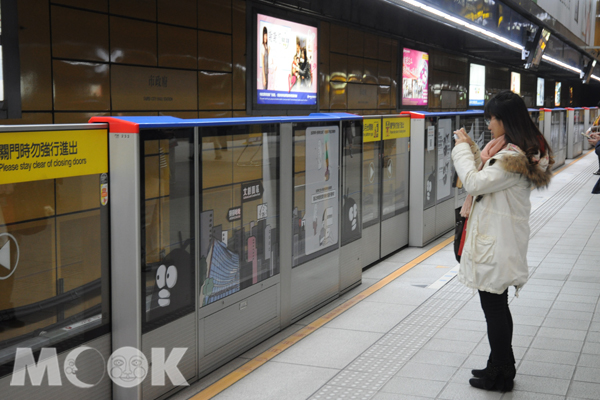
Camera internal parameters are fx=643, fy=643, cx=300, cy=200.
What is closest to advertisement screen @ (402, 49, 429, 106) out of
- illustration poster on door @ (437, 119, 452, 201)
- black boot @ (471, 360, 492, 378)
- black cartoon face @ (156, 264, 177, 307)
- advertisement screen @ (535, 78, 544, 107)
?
illustration poster on door @ (437, 119, 452, 201)

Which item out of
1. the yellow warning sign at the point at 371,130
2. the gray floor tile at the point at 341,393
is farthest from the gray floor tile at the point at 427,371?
the yellow warning sign at the point at 371,130

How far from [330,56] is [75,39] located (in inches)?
187

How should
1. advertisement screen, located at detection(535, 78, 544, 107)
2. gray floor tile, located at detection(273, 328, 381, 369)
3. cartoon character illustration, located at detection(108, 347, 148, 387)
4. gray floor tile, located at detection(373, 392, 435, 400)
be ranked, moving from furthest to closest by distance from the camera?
1. advertisement screen, located at detection(535, 78, 544, 107)
2. gray floor tile, located at detection(273, 328, 381, 369)
3. gray floor tile, located at detection(373, 392, 435, 400)
4. cartoon character illustration, located at detection(108, 347, 148, 387)

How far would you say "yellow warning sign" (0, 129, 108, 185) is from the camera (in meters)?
2.53

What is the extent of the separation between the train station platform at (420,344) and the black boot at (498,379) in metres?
0.04

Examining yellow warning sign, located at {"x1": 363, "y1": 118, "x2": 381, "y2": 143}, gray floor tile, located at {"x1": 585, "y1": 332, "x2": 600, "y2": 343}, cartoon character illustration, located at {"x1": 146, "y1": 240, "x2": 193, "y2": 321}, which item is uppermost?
yellow warning sign, located at {"x1": 363, "y1": 118, "x2": 381, "y2": 143}

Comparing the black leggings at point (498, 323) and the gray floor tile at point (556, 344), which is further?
the gray floor tile at point (556, 344)

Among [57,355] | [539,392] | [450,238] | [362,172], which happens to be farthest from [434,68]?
[57,355]

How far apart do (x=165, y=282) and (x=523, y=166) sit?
186 centimetres

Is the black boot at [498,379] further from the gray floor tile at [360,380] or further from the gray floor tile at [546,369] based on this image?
the gray floor tile at [360,380]

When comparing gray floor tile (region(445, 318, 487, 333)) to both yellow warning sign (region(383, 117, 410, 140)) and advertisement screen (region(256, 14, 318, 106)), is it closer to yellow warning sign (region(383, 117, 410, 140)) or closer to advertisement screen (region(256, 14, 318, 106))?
yellow warning sign (region(383, 117, 410, 140))

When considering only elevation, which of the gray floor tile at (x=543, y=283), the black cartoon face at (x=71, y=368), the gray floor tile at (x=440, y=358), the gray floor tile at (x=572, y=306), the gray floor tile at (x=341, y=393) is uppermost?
the black cartoon face at (x=71, y=368)

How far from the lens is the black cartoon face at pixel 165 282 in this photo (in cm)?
322

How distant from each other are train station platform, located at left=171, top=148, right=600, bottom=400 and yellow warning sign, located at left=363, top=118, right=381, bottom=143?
128 centimetres
